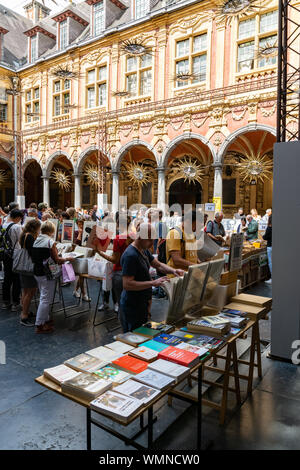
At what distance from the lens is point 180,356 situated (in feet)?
7.21

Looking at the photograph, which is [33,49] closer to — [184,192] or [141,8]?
[141,8]

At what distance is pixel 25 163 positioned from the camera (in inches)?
805

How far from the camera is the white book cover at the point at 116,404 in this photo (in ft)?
5.55

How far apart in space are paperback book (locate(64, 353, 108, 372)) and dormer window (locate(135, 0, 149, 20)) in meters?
17.6

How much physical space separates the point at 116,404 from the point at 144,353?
21.6 inches

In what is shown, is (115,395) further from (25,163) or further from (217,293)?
(25,163)

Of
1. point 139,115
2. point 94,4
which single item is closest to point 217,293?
point 139,115

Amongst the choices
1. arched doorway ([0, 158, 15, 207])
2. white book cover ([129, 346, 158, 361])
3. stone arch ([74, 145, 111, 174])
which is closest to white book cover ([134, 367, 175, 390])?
white book cover ([129, 346, 158, 361])

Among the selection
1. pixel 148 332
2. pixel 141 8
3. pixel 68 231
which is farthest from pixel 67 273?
pixel 141 8

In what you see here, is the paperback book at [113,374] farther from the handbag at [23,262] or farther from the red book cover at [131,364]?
the handbag at [23,262]

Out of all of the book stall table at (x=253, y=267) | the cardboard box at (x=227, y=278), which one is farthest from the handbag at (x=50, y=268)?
the book stall table at (x=253, y=267)

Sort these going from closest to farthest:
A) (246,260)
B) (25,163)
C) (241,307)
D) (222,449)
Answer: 1. (222,449)
2. (241,307)
3. (246,260)
4. (25,163)

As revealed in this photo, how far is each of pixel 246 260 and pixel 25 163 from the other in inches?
672

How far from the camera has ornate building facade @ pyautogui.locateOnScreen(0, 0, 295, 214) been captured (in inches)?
504
